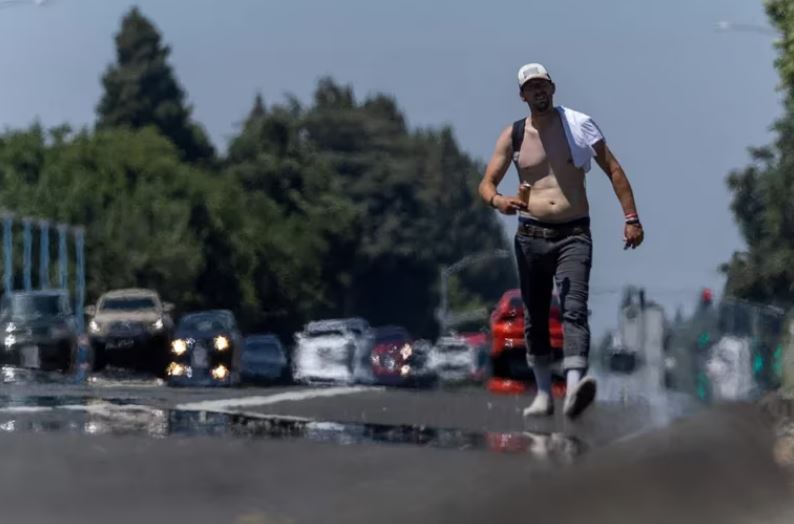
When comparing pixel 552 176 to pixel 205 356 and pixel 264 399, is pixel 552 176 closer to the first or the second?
pixel 264 399

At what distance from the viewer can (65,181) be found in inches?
4026

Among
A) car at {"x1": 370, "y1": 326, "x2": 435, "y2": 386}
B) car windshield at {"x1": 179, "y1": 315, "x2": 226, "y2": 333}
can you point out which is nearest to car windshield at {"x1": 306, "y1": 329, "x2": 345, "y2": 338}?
car at {"x1": 370, "y1": 326, "x2": 435, "y2": 386}

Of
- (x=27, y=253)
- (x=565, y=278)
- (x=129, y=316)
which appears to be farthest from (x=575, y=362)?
(x=27, y=253)

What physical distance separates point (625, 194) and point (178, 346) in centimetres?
A: 2366

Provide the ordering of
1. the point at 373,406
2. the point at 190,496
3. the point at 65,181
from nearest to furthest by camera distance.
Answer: the point at 190,496 < the point at 373,406 < the point at 65,181

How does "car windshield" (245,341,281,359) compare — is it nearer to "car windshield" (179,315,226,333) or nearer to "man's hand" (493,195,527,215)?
"car windshield" (179,315,226,333)

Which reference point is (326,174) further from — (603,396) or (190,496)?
(190,496)

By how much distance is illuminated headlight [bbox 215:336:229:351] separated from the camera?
32.7m

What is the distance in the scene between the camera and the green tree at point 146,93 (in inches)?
5492

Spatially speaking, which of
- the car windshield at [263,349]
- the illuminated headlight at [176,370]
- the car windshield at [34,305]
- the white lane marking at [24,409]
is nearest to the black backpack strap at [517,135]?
the white lane marking at [24,409]

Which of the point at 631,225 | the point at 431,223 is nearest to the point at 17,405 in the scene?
the point at 631,225

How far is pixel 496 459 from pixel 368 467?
0.64 metres

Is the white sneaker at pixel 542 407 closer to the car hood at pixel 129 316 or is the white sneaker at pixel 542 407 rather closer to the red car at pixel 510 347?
the red car at pixel 510 347

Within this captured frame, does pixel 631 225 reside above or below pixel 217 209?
below
